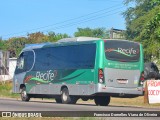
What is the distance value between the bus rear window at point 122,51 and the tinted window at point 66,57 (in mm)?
753

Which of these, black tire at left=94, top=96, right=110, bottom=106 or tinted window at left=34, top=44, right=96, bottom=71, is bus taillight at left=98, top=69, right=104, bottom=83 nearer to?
tinted window at left=34, top=44, right=96, bottom=71

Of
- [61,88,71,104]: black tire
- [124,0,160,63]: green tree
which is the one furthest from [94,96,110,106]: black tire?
[124,0,160,63]: green tree

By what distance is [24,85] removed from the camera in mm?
31547

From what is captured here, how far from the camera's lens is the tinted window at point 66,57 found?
26.1 m

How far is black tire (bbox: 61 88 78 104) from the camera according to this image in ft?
90.0

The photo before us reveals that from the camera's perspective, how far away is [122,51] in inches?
1022

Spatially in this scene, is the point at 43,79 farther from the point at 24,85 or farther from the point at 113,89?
the point at 113,89

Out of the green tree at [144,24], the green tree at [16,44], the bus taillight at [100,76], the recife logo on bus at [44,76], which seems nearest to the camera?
the bus taillight at [100,76]

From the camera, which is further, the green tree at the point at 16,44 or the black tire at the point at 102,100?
the green tree at the point at 16,44

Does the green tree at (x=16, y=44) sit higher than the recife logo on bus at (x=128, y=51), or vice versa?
the green tree at (x=16, y=44)

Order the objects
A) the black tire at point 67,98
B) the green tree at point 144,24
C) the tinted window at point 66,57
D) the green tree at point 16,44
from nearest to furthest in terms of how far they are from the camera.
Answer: the tinted window at point 66,57, the black tire at point 67,98, the green tree at point 144,24, the green tree at point 16,44

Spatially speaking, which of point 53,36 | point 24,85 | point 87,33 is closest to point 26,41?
point 53,36

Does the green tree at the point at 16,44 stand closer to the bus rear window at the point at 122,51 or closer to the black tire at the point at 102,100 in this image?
the black tire at the point at 102,100

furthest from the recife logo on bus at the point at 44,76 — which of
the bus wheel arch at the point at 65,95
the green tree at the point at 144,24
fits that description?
the green tree at the point at 144,24
